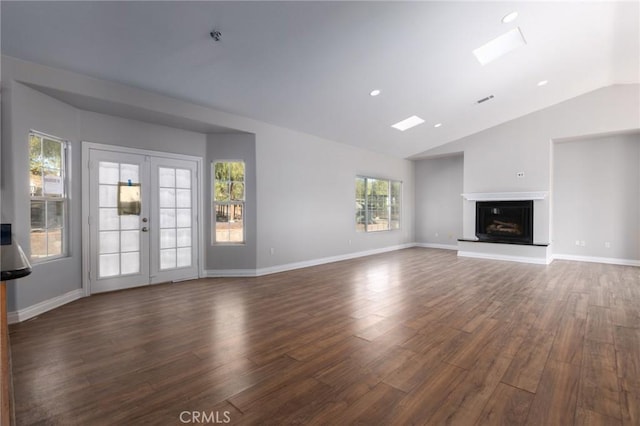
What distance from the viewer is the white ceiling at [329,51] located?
289 centimetres

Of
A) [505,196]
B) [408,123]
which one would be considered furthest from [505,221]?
[408,123]

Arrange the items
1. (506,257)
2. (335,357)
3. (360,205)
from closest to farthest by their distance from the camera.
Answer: (335,357)
(506,257)
(360,205)

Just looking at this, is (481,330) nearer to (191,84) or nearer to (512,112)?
(191,84)

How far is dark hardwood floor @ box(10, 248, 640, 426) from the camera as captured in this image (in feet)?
5.93

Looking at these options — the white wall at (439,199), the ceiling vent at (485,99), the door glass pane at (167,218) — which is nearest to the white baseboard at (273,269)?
the door glass pane at (167,218)

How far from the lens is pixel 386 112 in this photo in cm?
574

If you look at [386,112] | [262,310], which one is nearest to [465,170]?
[386,112]

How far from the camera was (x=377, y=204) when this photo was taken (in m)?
8.43

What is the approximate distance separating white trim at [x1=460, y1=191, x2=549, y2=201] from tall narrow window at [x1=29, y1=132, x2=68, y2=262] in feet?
26.8

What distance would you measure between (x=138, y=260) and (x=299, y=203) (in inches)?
118

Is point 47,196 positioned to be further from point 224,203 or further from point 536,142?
point 536,142

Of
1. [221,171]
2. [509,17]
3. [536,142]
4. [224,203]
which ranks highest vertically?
[509,17]

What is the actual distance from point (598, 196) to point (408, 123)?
4509 millimetres

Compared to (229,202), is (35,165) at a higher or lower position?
higher
